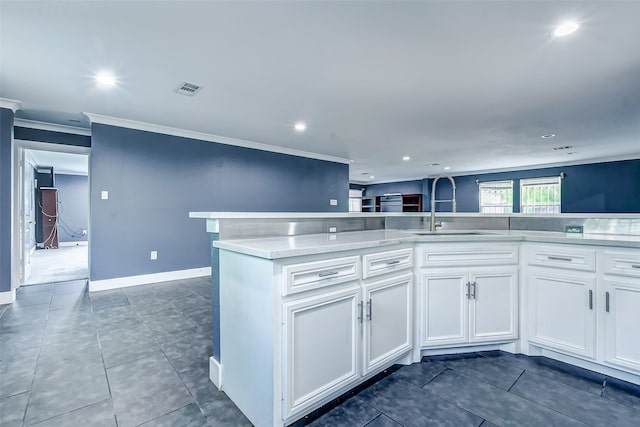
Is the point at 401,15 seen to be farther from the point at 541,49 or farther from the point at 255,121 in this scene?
the point at 255,121

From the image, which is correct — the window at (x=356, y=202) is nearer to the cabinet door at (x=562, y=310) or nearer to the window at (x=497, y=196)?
the window at (x=497, y=196)

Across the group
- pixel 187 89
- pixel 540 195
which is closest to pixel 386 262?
pixel 187 89

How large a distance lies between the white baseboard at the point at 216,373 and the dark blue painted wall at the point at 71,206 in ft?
31.4

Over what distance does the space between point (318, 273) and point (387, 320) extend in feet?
2.19

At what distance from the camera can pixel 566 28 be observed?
6.47ft

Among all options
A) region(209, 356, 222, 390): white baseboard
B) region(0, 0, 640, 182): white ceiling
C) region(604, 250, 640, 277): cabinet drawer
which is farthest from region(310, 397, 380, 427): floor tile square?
region(0, 0, 640, 182): white ceiling

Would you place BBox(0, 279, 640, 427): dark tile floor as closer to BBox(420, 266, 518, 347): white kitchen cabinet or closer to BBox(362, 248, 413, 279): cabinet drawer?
BBox(420, 266, 518, 347): white kitchen cabinet

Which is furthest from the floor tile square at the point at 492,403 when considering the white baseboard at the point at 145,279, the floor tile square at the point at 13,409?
the white baseboard at the point at 145,279

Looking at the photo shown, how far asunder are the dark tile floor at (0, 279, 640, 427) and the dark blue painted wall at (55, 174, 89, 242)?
7.97m

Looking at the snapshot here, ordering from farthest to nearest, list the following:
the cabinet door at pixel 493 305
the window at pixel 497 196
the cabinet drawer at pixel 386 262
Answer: the window at pixel 497 196 < the cabinet door at pixel 493 305 < the cabinet drawer at pixel 386 262

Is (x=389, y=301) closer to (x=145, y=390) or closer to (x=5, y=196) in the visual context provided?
(x=145, y=390)

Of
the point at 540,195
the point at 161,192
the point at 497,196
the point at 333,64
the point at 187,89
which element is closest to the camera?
the point at 333,64

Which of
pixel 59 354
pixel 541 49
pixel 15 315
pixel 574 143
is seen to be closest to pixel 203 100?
pixel 59 354

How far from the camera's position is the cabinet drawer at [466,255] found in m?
2.08
